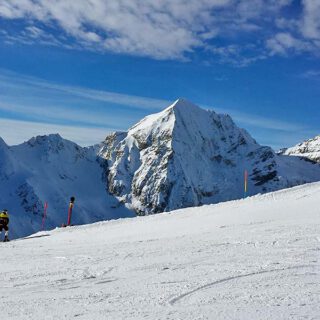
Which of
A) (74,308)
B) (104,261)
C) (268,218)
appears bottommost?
(74,308)

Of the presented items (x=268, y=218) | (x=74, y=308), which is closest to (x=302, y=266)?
(x=74, y=308)

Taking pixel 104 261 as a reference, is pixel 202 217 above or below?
above

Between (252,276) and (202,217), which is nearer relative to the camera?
(252,276)

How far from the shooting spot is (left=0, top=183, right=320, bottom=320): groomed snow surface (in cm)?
550

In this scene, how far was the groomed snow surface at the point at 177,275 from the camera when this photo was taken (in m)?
5.50

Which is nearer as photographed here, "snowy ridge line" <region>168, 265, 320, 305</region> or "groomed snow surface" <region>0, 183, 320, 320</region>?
"groomed snow surface" <region>0, 183, 320, 320</region>

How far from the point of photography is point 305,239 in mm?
10492

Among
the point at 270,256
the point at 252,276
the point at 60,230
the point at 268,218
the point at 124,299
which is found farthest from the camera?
the point at 60,230

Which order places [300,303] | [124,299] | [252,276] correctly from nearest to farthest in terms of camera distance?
[300,303] < [124,299] < [252,276]

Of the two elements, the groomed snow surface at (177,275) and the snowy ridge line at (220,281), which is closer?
the groomed snow surface at (177,275)

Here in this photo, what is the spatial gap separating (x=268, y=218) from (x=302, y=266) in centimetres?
736

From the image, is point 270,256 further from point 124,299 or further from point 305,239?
point 124,299

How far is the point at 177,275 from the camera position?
7.46m

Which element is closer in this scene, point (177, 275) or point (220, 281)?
point (220, 281)
